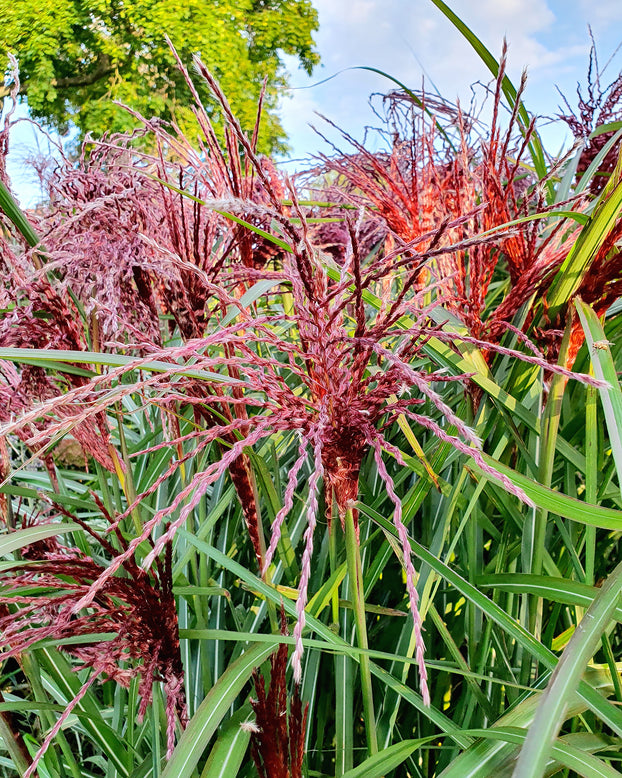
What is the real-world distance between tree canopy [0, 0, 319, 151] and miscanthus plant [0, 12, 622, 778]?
9.43 meters

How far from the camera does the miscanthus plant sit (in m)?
0.44

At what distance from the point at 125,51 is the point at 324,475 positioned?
1244cm

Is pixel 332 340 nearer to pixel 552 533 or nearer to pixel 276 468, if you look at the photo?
pixel 276 468

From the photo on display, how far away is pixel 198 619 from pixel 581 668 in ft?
1.78

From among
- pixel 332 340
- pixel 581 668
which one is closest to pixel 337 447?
pixel 332 340

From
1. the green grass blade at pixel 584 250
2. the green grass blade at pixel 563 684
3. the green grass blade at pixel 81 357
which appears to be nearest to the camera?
the green grass blade at pixel 563 684

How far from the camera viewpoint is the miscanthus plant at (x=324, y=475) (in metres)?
0.44

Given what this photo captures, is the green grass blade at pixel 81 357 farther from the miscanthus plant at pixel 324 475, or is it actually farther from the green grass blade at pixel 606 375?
the green grass blade at pixel 606 375

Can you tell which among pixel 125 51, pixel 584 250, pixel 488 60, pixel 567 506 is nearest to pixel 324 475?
pixel 567 506

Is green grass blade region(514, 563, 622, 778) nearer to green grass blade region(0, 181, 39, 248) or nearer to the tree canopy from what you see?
green grass blade region(0, 181, 39, 248)

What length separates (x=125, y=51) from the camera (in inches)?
420

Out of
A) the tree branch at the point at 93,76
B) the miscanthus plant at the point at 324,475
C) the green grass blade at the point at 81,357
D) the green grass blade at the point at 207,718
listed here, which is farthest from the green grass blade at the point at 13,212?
the tree branch at the point at 93,76

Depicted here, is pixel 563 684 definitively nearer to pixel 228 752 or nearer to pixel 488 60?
pixel 228 752

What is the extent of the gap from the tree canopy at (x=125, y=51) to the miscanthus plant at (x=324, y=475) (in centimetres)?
943
